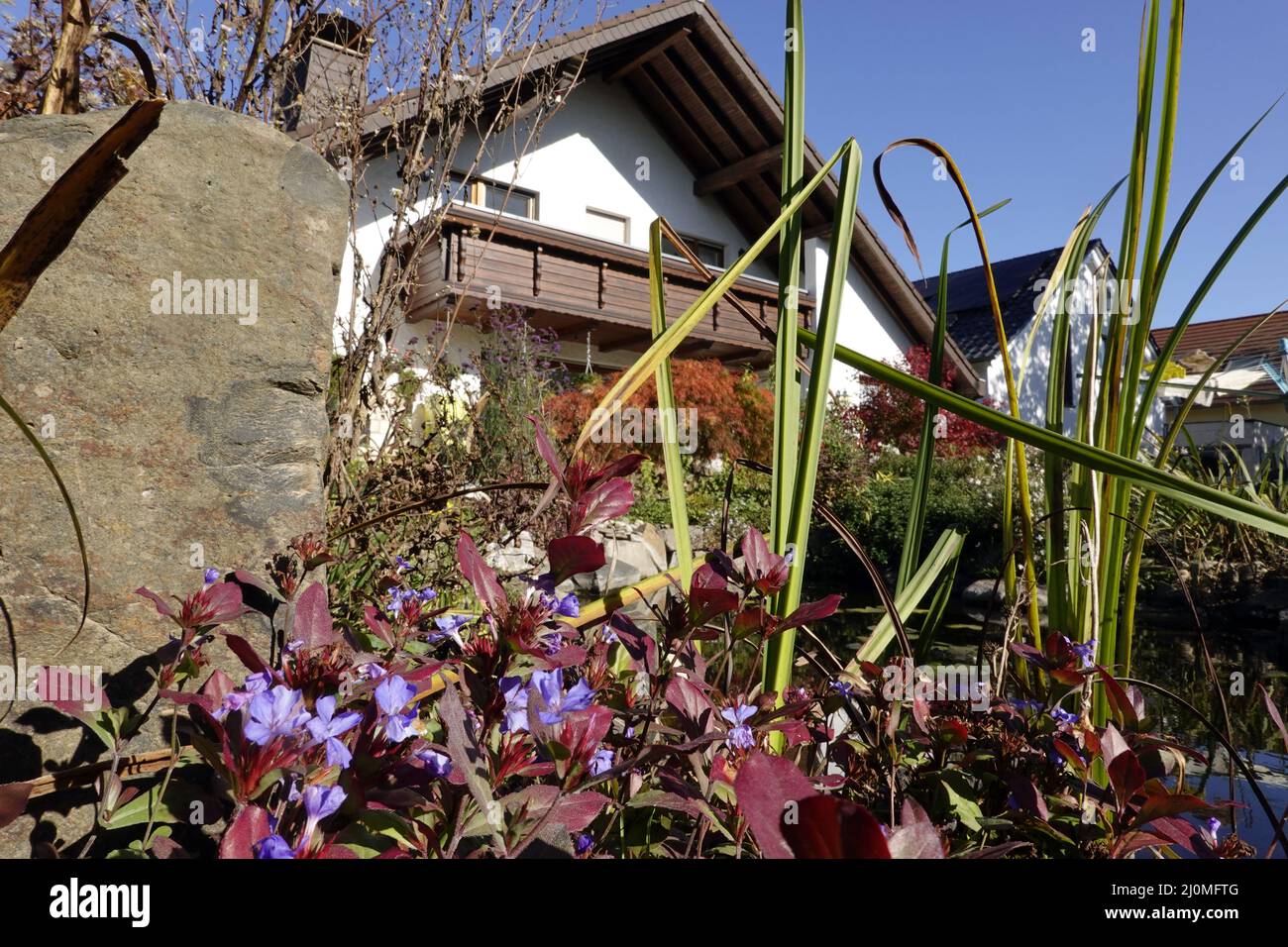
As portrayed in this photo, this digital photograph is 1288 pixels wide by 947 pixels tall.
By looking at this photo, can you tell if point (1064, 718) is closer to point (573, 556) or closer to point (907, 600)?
point (907, 600)

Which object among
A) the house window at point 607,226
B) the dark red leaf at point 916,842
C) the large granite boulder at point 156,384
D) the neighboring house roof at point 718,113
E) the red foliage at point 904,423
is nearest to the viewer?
the dark red leaf at point 916,842

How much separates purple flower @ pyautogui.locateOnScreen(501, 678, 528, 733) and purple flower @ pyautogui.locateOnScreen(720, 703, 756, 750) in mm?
195

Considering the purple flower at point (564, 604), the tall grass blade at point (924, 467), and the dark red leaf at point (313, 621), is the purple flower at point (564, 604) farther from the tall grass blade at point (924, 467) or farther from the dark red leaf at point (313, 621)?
the tall grass blade at point (924, 467)

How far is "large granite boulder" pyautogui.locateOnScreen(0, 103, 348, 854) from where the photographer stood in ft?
4.03

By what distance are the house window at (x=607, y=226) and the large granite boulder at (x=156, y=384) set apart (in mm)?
11168

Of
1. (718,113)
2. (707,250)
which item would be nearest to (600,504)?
(718,113)

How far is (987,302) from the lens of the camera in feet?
63.1

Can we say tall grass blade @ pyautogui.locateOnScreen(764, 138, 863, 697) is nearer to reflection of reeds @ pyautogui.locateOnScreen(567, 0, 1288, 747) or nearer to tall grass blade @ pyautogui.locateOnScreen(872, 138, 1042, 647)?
reflection of reeds @ pyautogui.locateOnScreen(567, 0, 1288, 747)

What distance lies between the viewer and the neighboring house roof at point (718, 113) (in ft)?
35.7

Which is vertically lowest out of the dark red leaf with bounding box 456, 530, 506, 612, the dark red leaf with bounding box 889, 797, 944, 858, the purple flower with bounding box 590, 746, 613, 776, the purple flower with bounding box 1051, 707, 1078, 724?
A: the purple flower with bounding box 1051, 707, 1078, 724

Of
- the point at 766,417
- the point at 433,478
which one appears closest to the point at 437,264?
the point at 766,417

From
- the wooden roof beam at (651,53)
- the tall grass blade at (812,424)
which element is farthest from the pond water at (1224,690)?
the wooden roof beam at (651,53)

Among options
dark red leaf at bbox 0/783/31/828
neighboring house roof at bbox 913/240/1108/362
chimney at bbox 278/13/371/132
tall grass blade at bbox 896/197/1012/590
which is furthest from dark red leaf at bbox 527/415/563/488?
neighboring house roof at bbox 913/240/1108/362
